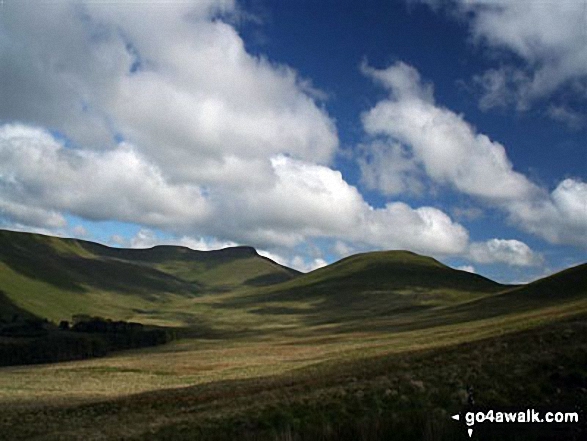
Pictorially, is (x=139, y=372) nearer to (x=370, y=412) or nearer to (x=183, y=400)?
(x=183, y=400)

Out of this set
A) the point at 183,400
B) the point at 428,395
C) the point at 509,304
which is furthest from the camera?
the point at 509,304

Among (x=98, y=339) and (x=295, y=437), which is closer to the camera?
(x=295, y=437)

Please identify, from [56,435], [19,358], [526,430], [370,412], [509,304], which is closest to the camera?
[526,430]

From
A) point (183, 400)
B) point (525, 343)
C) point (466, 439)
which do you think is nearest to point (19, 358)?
point (183, 400)

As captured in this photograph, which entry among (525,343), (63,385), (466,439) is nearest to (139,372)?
(63,385)

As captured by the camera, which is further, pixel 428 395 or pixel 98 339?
pixel 98 339

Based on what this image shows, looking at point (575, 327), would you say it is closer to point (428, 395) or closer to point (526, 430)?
point (428, 395)

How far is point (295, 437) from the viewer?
600 inches

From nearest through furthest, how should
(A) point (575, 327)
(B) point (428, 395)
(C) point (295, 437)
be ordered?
(C) point (295, 437) → (B) point (428, 395) → (A) point (575, 327)

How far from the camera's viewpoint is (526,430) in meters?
12.6

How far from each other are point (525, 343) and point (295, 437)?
808 inches

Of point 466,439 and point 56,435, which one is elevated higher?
point 466,439

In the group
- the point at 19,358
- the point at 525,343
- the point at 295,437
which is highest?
the point at 525,343

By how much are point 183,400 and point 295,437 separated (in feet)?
86.2
